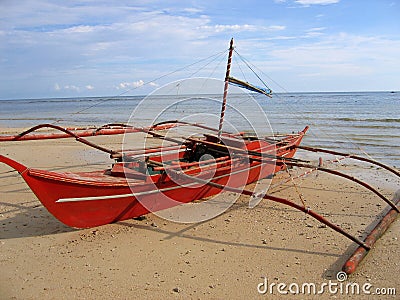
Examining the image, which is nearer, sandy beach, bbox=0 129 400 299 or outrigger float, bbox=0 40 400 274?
sandy beach, bbox=0 129 400 299

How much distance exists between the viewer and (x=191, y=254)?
4.66 metres

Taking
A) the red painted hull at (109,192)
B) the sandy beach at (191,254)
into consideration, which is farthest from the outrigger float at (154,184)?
the sandy beach at (191,254)

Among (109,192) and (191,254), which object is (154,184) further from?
(191,254)

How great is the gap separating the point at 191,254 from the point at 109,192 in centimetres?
142

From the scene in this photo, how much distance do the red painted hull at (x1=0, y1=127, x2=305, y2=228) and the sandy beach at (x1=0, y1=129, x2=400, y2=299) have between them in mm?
244

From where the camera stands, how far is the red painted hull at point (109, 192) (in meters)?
4.59

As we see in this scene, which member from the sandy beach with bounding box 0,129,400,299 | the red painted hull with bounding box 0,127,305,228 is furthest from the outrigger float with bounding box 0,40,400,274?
the sandy beach with bounding box 0,129,400,299

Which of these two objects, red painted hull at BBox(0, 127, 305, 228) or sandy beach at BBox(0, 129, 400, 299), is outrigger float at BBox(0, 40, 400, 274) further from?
sandy beach at BBox(0, 129, 400, 299)

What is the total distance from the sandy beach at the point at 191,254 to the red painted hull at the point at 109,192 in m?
0.24

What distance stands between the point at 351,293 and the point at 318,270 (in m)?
0.48

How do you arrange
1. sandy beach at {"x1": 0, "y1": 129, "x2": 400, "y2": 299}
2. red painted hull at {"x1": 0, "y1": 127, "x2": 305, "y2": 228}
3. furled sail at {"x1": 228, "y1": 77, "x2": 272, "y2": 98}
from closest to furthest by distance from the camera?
sandy beach at {"x1": 0, "y1": 129, "x2": 400, "y2": 299}
red painted hull at {"x1": 0, "y1": 127, "x2": 305, "y2": 228}
furled sail at {"x1": 228, "y1": 77, "x2": 272, "y2": 98}

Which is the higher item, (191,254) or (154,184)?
(154,184)

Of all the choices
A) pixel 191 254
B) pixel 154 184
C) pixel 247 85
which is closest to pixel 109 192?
pixel 154 184

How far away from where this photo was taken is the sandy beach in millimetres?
3930
